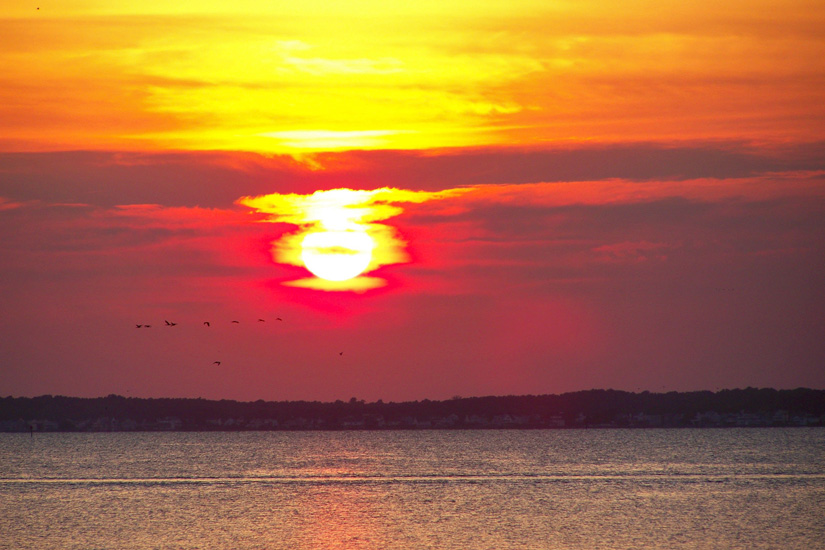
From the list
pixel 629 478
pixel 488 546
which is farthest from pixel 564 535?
pixel 629 478

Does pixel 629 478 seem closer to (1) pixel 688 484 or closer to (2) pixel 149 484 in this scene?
(1) pixel 688 484

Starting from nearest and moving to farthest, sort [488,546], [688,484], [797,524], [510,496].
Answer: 1. [488,546]
2. [797,524]
3. [510,496]
4. [688,484]

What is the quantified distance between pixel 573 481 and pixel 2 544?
86.7 meters

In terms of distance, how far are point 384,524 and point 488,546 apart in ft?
59.4

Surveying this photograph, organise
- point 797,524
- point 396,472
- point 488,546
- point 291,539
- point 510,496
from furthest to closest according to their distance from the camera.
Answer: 1. point 396,472
2. point 510,496
3. point 797,524
4. point 291,539
5. point 488,546

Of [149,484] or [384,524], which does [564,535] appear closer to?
[384,524]

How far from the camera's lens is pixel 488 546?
260 feet

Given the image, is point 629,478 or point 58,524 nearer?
point 58,524

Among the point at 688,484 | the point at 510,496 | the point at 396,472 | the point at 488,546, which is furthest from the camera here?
the point at 396,472

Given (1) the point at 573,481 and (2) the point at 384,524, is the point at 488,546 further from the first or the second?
(1) the point at 573,481

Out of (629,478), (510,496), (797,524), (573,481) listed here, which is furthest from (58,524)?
(629,478)

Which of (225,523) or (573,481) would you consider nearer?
(225,523)

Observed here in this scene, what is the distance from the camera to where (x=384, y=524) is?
312 feet

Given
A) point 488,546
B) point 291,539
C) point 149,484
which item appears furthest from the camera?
point 149,484
